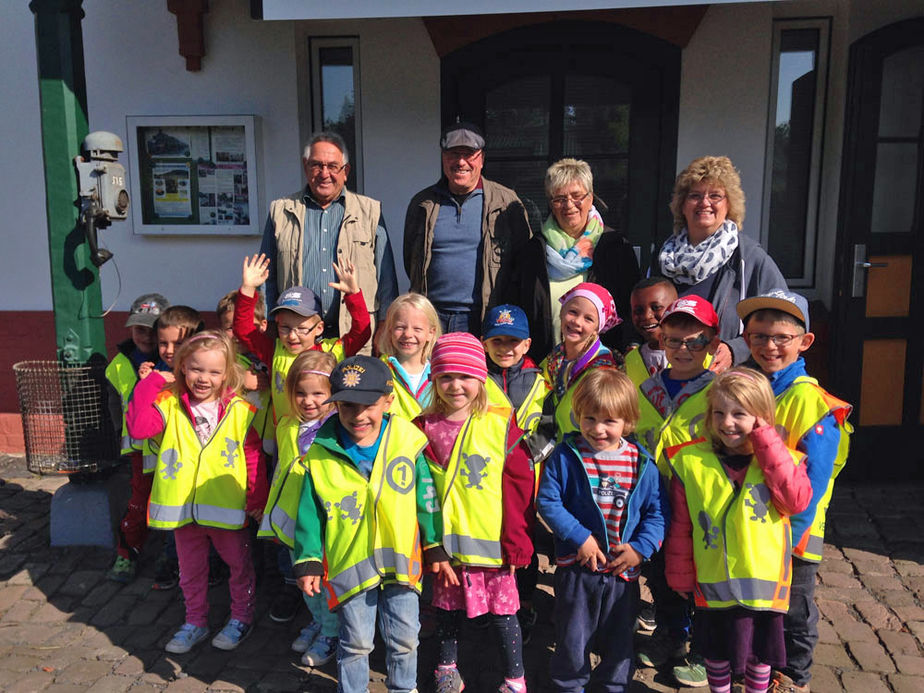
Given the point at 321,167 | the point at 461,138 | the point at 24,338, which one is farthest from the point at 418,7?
the point at 24,338

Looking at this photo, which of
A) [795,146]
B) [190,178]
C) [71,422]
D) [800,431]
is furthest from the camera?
[190,178]

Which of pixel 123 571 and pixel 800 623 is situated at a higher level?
pixel 800 623

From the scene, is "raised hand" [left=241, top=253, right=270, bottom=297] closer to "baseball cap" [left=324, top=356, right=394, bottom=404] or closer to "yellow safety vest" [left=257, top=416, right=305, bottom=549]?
"yellow safety vest" [left=257, top=416, right=305, bottom=549]

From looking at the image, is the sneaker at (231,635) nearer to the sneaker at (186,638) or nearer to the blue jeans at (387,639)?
the sneaker at (186,638)

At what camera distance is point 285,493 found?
2.92m

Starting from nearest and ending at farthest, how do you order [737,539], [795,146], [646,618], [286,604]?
1. [737,539]
2. [646,618]
3. [286,604]
4. [795,146]

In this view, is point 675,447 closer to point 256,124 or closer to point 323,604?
point 323,604

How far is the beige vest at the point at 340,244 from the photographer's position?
12.5 ft

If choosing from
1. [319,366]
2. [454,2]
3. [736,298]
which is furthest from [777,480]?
[454,2]

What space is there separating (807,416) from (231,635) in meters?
2.43

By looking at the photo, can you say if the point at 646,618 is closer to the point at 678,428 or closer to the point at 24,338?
the point at 678,428

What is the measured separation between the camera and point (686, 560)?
263cm

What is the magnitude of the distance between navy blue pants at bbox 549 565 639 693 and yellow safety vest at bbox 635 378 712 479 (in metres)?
0.44

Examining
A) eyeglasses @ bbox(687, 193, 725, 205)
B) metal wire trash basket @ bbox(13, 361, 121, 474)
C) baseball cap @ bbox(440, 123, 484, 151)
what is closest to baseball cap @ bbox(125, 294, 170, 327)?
metal wire trash basket @ bbox(13, 361, 121, 474)
